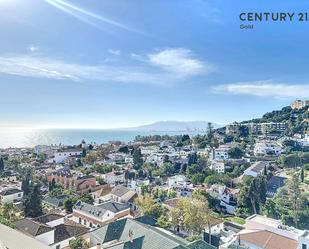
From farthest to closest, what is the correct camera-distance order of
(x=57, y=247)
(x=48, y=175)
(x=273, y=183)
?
(x=48, y=175) → (x=273, y=183) → (x=57, y=247)

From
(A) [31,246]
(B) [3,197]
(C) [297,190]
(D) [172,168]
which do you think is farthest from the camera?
(D) [172,168]

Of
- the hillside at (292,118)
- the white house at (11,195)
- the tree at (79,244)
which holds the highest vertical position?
the hillside at (292,118)

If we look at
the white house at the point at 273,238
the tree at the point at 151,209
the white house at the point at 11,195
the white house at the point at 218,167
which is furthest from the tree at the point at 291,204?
the white house at the point at 11,195

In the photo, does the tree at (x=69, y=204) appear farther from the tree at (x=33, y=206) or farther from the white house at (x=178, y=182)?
the white house at (x=178, y=182)

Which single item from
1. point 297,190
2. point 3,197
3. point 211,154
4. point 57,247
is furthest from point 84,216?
point 211,154

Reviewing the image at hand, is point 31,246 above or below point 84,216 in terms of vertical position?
above

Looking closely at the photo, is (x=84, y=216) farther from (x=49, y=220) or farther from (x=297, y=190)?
(x=297, y=190)

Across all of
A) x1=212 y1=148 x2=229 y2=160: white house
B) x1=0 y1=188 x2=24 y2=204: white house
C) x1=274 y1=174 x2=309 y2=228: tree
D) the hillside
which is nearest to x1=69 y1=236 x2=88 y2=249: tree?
x1=274 y1=174 x2=309 y2=228: tree

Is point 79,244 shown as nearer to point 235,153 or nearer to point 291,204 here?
point 291,204
